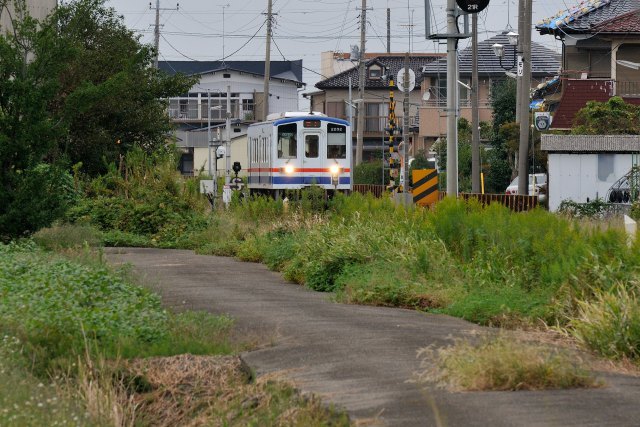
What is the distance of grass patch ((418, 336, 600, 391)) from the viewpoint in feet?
21.9

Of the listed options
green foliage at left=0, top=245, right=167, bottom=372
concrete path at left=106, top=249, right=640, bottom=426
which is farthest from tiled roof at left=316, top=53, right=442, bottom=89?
green foliage at left=0, top=245, right=167, bottom=372

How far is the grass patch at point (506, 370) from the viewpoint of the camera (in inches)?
262

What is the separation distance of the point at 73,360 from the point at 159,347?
0.61 m

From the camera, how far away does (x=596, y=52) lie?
4041 cm

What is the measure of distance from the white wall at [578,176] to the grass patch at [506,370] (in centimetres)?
1666

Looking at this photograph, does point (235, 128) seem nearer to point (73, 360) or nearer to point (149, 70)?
point (149, 70)

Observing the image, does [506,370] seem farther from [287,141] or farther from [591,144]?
[287,141]

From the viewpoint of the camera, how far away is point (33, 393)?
704cm

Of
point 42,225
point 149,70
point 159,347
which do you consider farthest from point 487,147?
point 159,347

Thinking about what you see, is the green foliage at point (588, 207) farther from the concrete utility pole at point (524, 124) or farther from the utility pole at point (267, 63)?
the utility pole at point (267, 63)

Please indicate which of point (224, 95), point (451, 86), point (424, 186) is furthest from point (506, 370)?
point (224, 95)

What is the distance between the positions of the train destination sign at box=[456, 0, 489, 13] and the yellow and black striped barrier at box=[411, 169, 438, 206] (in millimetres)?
4049

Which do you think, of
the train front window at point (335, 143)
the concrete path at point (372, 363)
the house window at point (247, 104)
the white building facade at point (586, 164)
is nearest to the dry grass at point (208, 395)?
the concrete path at point (372, 363)

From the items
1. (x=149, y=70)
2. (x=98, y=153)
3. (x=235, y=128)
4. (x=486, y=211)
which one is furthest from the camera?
(x=235, y=128)
